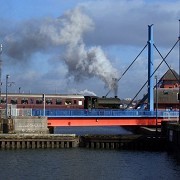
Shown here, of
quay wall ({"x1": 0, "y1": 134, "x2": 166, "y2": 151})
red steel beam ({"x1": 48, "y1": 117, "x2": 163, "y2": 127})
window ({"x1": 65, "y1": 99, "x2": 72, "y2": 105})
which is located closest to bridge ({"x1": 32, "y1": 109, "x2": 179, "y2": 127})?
red steel beam ({"x1": 48, "y1": 117, "x2": 163, "y2": 127})

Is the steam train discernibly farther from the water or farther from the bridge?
the water

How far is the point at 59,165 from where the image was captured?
55375 mm

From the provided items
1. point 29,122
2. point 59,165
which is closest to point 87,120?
point 29,122

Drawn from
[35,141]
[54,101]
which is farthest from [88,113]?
[35,141]

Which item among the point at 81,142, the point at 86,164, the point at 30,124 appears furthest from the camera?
the point at 30,124

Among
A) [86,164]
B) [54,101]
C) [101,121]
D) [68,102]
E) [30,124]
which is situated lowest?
[86,164]

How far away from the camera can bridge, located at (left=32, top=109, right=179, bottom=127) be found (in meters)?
82.0

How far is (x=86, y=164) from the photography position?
56562 millimetres

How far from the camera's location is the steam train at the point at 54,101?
3474 inches

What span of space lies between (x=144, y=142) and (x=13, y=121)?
1790 centimetres

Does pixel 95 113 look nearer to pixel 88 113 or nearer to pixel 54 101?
pixel 88 113

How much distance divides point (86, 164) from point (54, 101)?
33870 millimetres

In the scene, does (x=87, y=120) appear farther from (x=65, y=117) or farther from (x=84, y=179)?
(x=84, y=179)

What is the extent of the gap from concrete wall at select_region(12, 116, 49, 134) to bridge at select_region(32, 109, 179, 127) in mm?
4509
